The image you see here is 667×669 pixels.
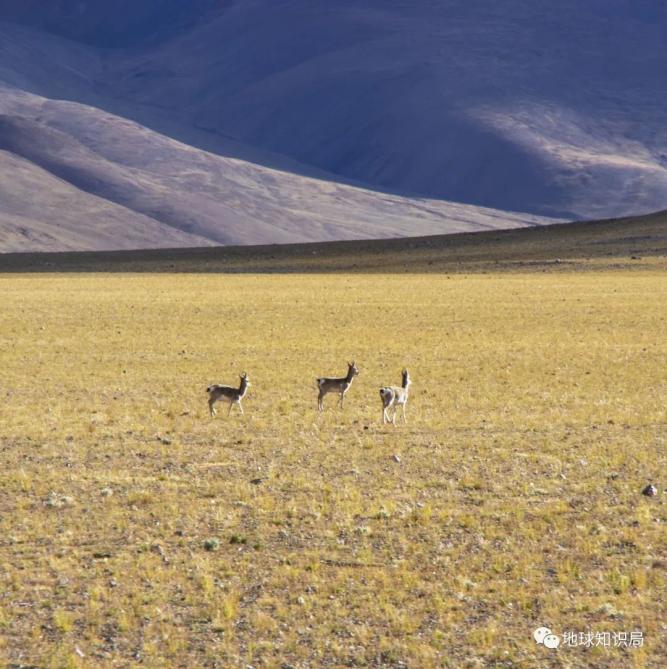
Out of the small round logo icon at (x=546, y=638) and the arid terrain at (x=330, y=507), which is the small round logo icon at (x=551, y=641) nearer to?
the small round logo icon at (x=546, y=638)

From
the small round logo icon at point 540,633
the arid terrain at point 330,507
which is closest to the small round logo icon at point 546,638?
the small round logo icon at point 540,633

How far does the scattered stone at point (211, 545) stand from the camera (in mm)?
13008

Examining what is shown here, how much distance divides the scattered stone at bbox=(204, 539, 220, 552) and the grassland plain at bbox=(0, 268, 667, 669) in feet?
0.08

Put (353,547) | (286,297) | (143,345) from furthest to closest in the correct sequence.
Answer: (286,297) → (143,345) → (353,547)

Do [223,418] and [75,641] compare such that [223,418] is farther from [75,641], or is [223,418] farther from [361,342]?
[361,342]

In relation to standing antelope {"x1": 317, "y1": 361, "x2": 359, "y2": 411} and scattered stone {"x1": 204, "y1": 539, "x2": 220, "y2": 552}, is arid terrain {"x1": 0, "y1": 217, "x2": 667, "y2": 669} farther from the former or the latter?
standing antelope {"x1": 317, "y1": 361, "x2": 359, "y2": 411}

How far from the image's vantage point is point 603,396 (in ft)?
77.9

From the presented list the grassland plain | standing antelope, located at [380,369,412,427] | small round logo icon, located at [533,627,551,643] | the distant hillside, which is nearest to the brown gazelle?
the grassland plain

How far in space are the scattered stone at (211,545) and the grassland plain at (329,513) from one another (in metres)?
0.02

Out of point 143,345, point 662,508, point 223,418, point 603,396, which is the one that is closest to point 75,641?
point 662,508

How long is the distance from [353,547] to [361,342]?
22.3 metres

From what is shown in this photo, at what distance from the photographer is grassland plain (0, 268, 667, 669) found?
422 inches

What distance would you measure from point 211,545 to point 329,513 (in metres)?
1.75

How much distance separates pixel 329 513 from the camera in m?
14.3
